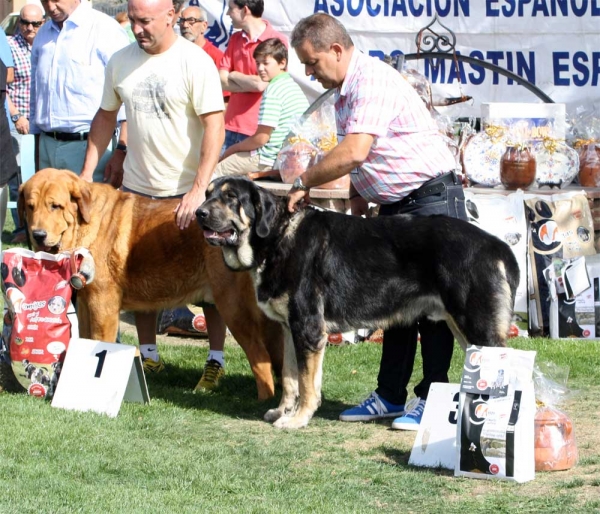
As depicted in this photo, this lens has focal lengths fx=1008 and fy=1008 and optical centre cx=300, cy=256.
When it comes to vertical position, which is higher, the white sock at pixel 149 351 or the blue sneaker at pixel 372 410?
the white sock at pixel 149 351

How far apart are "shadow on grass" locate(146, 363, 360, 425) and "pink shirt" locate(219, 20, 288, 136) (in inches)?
127

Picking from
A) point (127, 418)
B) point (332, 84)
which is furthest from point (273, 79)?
point (127, 418)

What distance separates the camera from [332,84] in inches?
203

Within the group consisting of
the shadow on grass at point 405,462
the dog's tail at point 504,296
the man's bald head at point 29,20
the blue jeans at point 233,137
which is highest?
the man's bald head at point 29,20

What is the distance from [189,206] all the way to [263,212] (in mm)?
665

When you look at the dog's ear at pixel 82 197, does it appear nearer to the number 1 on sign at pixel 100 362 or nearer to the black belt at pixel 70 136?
the number 1 on sign at pixel 100 362

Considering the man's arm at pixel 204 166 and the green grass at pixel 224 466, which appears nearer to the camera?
the green grass at pixel 224 466

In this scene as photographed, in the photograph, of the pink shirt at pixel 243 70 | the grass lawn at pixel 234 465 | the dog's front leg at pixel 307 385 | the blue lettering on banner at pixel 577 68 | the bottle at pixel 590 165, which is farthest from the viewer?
the blue lettering on banner at pixel 577 68

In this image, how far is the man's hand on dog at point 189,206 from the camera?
18.4 feet

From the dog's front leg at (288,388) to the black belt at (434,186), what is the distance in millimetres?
1006

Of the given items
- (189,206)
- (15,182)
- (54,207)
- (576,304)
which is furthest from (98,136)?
(15,182)

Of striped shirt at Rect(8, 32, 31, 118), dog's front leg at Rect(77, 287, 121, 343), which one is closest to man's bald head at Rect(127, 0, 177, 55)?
dog's front leg at Rect(77, 287, 121, 343)

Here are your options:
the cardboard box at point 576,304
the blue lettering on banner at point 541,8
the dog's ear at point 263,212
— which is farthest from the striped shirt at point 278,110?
the dog's ear at point 263,212

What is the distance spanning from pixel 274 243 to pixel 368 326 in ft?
2.16
